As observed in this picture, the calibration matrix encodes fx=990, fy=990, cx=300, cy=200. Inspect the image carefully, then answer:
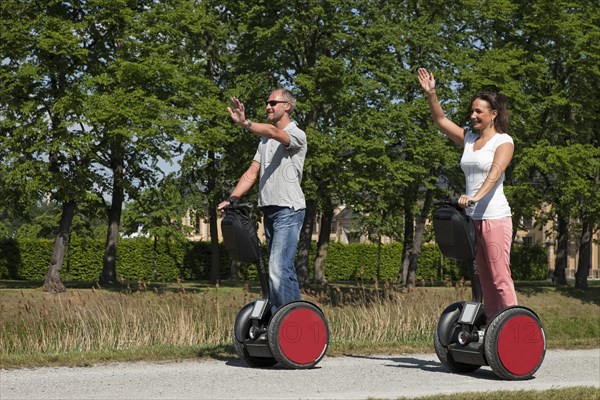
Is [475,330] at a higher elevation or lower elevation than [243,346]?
higher

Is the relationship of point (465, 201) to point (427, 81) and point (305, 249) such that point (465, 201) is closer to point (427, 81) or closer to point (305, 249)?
point (427, 81)

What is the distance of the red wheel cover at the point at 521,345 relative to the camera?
23.2ft

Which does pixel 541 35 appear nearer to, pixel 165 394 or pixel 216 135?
pixel 216 135

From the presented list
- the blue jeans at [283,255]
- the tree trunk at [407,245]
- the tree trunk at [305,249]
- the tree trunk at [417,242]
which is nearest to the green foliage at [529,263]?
the tree trunk at [407,245]

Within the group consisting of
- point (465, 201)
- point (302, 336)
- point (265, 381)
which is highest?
point (465, 201)

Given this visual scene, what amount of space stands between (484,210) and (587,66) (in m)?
28.1

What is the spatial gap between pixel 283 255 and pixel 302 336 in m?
0.65

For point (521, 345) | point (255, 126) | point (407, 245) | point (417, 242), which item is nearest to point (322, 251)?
point (407, 245)

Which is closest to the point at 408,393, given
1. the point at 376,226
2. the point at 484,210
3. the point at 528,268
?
the point at 484,210

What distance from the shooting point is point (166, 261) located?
52156 millimetres

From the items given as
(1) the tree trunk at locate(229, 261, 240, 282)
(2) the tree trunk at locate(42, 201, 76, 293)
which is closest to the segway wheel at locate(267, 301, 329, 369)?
(2) the tree trunk at locate(42, 201, 76, 293)

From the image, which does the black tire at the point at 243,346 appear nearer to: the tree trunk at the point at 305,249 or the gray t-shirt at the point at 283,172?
the gray t-shirt at the point at 283,172

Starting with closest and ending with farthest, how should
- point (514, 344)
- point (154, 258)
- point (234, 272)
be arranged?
point (514, 344), point (234, 272), point (154, 258)

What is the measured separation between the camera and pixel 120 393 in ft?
19.6
